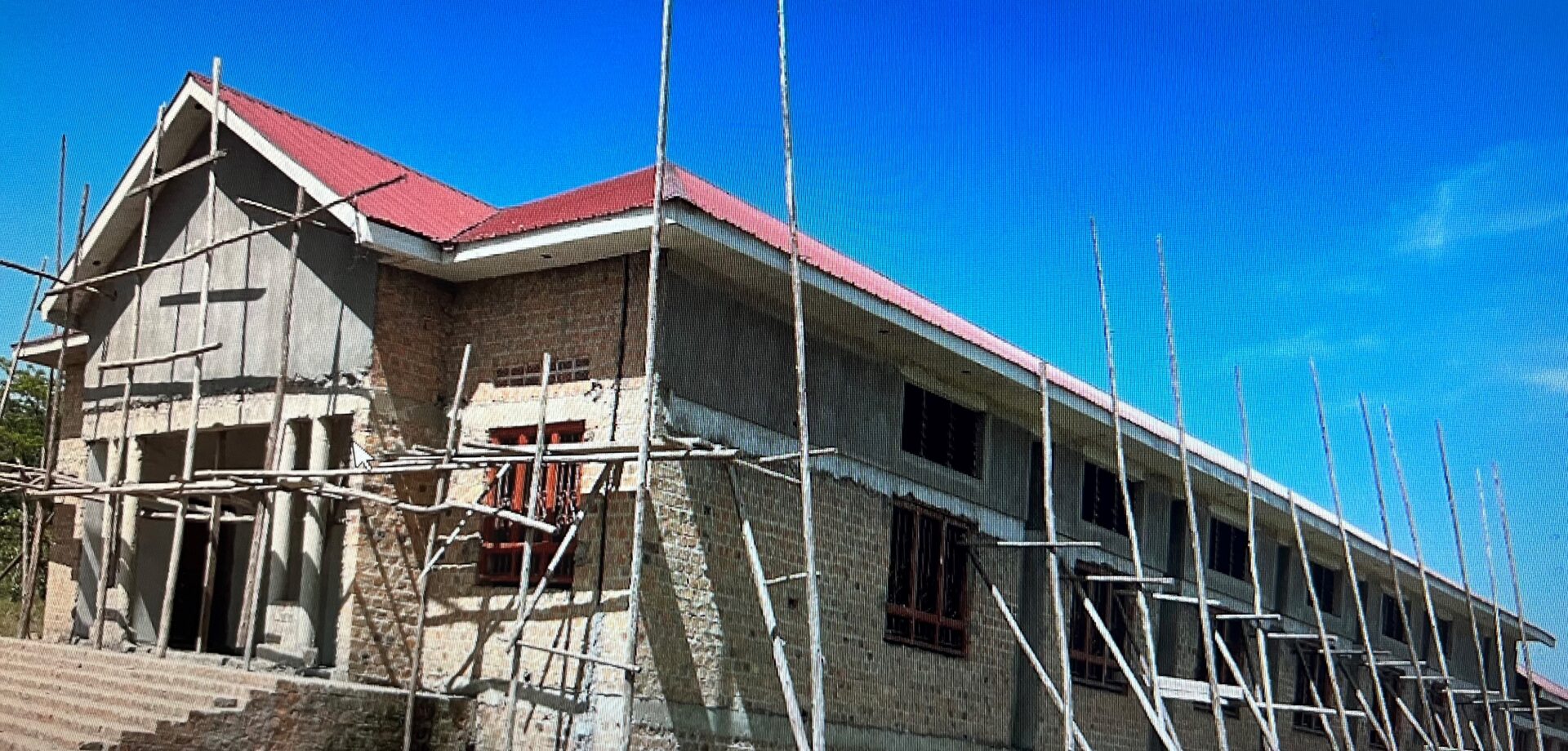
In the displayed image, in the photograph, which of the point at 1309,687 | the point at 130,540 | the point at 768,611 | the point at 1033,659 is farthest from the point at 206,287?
the point at 1309,687

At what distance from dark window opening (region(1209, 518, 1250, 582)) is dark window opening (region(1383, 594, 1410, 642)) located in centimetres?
699

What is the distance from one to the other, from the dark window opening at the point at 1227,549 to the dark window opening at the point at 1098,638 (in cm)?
319

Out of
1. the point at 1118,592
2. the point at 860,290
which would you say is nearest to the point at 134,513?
the point at 860,290

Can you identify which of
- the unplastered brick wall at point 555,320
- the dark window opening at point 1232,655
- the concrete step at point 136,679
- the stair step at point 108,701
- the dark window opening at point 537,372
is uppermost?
the unplastered brick wall at point 555,320

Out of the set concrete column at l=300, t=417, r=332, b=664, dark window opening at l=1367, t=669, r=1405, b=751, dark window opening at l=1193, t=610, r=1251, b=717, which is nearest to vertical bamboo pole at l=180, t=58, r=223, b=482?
concrete column at l=300, t=417, r=332, b=664

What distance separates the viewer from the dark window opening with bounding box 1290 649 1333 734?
26.9 m

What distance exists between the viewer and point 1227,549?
25.3m

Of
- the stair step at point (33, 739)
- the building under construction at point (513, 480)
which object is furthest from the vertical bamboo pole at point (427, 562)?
the stair step at point (33, 739)

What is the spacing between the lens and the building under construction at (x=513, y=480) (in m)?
14.1

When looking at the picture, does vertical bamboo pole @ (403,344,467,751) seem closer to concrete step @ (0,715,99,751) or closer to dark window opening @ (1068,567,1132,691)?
concrete step @ (0,715,99,751)

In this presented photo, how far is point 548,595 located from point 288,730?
8.36 ft

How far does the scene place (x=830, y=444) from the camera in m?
16.6

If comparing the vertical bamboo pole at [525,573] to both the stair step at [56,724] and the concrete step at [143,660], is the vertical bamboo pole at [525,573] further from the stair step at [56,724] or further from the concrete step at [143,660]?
the stair step at [56,724]

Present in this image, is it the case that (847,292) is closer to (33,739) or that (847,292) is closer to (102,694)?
(102,694)
